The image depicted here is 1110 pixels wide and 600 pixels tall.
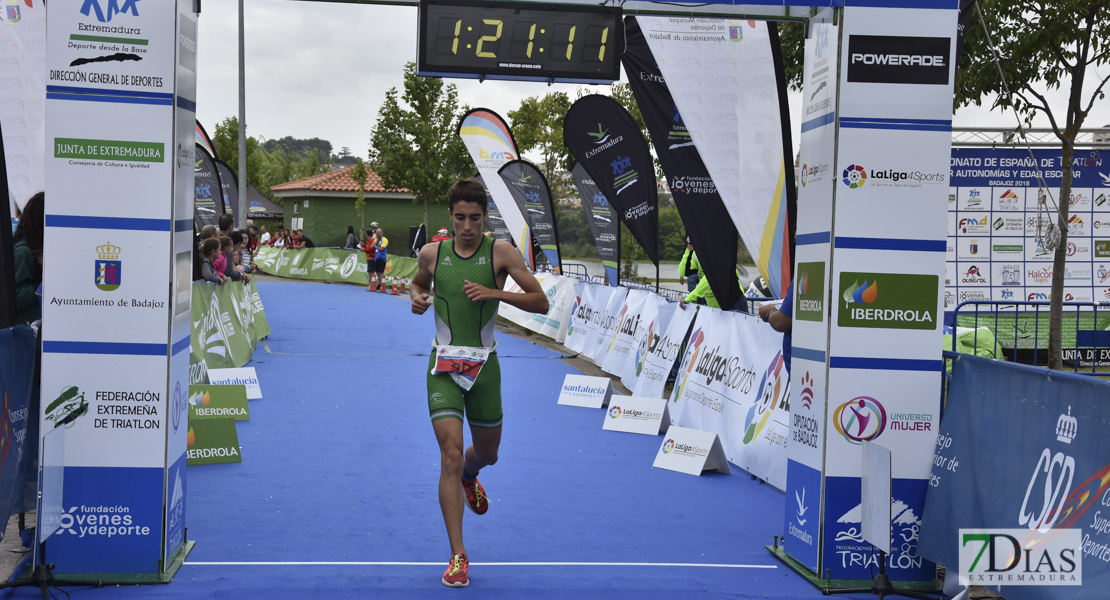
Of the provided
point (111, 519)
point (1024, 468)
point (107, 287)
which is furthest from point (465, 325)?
point (1024, 468)

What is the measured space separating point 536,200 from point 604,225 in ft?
15.1

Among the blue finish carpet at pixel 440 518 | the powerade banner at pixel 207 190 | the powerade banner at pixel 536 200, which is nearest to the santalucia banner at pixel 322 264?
the powerade banner at pixel 536 200

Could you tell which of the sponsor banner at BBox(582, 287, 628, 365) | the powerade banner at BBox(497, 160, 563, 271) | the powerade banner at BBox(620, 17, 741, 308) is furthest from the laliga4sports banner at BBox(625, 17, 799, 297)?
the powerade banner at BBox(497, 160, 563, 271)

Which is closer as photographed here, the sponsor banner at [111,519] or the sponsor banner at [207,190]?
the sponsor banner at [111,519]

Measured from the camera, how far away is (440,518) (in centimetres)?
656

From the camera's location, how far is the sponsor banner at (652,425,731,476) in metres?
8.16

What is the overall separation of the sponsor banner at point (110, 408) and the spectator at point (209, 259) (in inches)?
290

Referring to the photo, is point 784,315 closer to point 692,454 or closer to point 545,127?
point 692,454

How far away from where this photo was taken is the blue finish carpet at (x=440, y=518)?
522 cm

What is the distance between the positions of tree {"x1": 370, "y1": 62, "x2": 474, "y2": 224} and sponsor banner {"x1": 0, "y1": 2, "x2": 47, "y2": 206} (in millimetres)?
34027

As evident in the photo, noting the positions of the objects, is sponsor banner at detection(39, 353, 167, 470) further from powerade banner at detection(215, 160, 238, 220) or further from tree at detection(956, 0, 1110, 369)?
powerade banner at detection(215, 160, 238, 220)

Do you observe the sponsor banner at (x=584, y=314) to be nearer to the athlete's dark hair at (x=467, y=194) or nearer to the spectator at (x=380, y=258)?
the athlete's dark hair at (x=467, y=194)

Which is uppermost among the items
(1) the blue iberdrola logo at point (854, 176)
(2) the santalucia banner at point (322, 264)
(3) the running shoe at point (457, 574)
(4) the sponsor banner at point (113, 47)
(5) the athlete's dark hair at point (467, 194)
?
(4) the sponsor banner at point (113, 47)

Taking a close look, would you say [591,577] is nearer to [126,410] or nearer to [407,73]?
[126,410]
